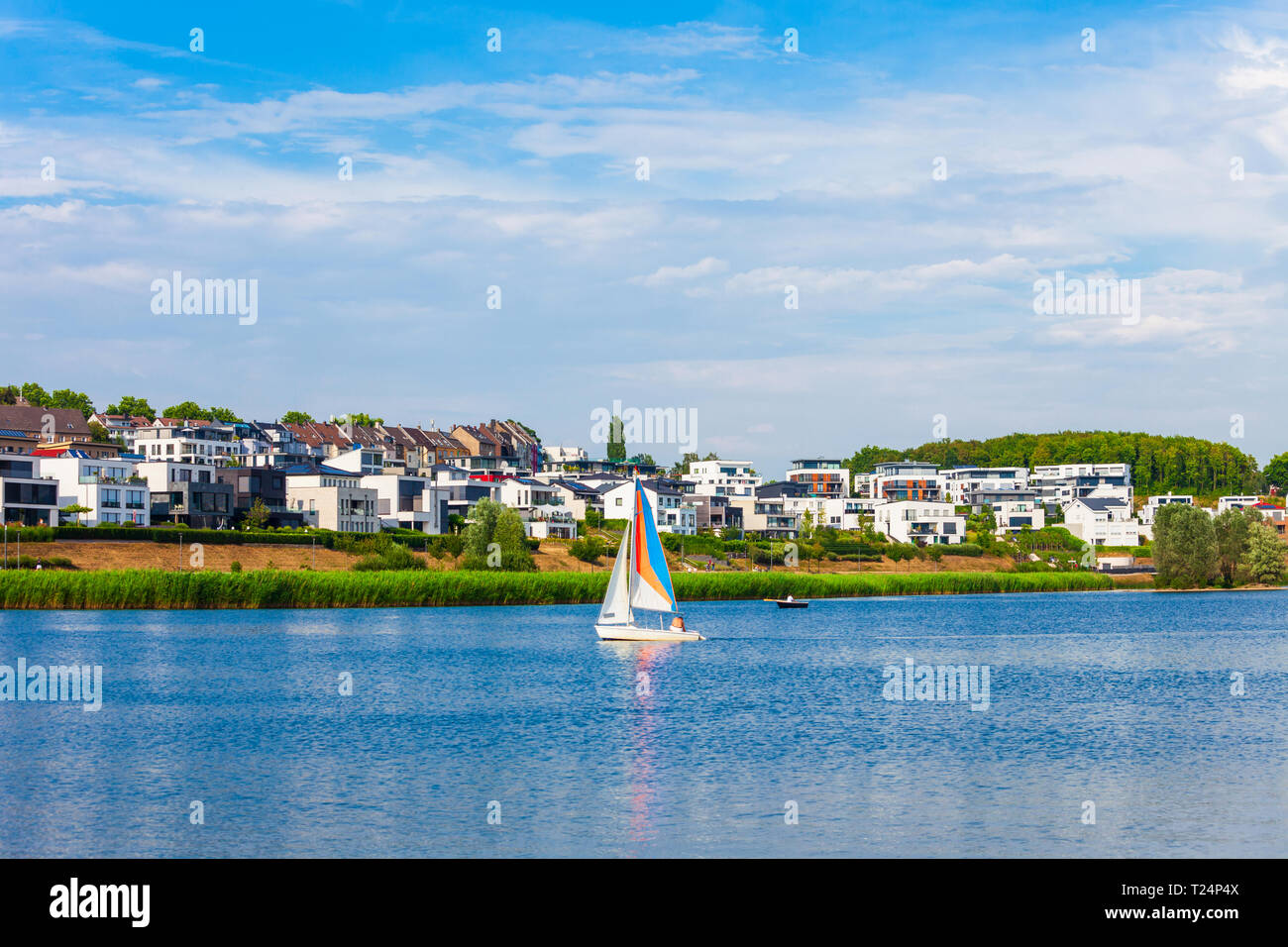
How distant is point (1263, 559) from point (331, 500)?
118710mm

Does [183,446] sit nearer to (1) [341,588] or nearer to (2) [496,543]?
(2) [496,543]

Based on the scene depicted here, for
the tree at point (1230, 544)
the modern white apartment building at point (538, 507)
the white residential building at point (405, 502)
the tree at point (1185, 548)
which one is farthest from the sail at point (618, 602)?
the tree at point (1230, 544)

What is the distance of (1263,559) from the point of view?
155625 millimetres

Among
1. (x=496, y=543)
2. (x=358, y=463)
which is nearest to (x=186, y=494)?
(x=358, y=463)

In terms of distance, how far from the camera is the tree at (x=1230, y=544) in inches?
6083

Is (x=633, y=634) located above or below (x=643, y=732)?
above

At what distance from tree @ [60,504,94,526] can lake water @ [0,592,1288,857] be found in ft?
197

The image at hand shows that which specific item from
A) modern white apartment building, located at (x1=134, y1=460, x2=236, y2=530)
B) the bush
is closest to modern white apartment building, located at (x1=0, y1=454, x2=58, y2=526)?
modern white apartment building, located at (x1=134, y1=460, x2=236, y2=530)

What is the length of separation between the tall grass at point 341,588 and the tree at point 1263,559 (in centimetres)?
5474

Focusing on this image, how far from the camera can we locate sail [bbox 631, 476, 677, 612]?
2881 inches

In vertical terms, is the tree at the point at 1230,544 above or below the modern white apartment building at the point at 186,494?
below

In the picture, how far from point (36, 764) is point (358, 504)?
128 m

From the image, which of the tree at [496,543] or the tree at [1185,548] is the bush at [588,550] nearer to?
the tree at [496,543]
